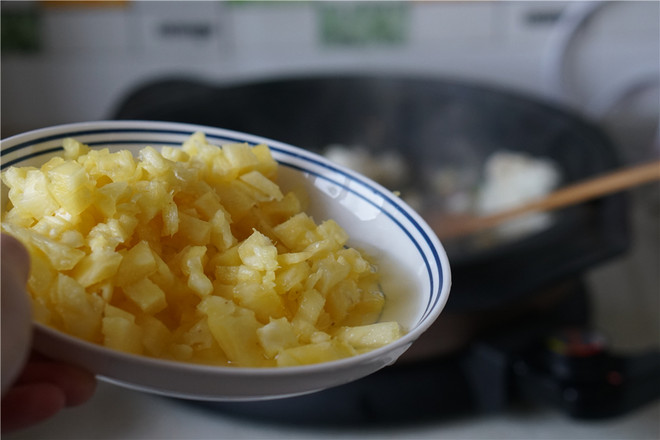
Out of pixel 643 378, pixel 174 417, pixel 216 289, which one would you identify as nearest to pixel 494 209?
pixel 643 378

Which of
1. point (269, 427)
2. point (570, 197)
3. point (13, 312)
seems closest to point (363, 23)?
point (570, 197)

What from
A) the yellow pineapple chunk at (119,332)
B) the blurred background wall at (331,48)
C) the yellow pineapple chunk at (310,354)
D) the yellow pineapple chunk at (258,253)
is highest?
the blurred background wall at (331,48)

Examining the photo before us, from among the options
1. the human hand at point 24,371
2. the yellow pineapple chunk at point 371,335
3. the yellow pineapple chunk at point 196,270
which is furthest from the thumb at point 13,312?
the yellow pineapple chunk at point 371,335

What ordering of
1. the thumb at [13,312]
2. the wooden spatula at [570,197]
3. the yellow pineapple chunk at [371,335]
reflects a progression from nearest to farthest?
the thumb at [13,312] → the yellow pineapple chunk at [371,335] → the wooden spatula at [570,197]

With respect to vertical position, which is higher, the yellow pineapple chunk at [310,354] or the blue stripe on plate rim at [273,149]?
the blue stripe on plate rim at [273,149]

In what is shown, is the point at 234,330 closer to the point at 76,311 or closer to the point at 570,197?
the point at 76,311

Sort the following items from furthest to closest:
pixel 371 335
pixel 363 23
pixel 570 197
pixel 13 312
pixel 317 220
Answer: pixel 363 23
pixel 570 197
pixel 317 220
pixel 371 335
pixel 13 312

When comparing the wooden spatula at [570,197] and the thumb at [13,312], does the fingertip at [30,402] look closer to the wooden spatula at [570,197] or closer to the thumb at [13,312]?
the thumb at [13,312]

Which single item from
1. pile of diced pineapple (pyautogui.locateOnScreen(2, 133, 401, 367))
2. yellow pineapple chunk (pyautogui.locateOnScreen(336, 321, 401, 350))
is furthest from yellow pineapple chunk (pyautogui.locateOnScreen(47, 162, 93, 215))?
yellow pineapple chunk (pyautogui.locateOnScreen(336, 321, 401, 350))
